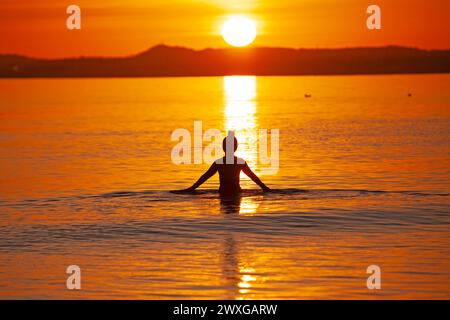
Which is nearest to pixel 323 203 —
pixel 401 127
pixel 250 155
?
pixel 250 155

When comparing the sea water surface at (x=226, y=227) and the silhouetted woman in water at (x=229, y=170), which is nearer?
the sea water surface at (x=226, y=227)

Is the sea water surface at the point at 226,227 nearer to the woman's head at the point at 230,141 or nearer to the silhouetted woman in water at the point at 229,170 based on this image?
the silhouetted woman in water at the point at 229,170

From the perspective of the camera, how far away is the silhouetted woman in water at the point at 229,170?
24.7 meters

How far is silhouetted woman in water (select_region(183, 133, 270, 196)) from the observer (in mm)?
24747

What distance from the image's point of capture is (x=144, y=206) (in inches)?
1077

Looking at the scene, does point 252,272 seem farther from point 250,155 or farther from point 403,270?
point 250,155

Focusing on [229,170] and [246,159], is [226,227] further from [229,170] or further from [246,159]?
[246,159]

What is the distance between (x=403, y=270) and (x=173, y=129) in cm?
5537

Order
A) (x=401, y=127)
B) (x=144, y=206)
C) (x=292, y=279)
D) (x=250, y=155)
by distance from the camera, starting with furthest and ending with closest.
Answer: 1. (x=401, y=127)
2. (x=250, y=155)
3. (x=144, y=206)
4. (x=292, y=279)

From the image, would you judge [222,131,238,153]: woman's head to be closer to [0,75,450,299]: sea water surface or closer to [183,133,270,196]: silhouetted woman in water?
[183,133,270,196]: silhouetted woman in water

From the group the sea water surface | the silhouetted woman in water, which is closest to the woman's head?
the silhouetted woman in water

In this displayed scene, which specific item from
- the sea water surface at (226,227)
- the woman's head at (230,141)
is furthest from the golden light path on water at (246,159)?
the woman's head at (230,141)
